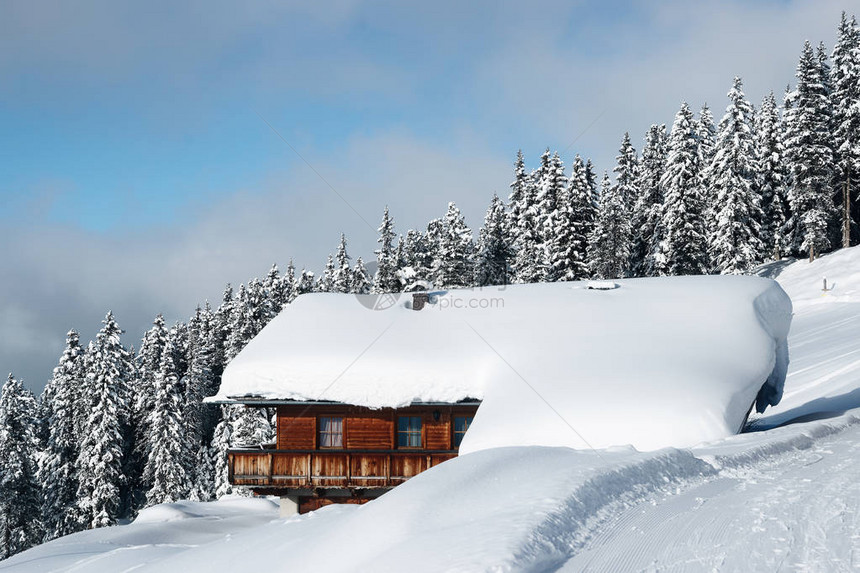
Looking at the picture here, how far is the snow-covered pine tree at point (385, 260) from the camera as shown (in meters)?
58.8

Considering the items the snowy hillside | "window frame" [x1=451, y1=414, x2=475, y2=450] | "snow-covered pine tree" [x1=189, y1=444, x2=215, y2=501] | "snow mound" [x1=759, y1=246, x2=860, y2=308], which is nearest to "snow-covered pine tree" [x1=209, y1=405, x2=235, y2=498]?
"snow-covered pine tree" [x1=189, y1=444, x2=215, y2=501]

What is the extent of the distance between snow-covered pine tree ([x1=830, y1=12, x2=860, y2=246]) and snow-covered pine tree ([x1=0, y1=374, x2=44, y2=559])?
6007cm

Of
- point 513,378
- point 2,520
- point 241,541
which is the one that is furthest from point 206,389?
point 241,541

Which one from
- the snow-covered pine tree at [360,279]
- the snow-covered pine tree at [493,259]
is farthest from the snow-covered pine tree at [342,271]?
the snow-covered pine tree at [493,259]

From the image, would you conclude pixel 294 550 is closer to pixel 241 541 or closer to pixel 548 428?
pixel 241 541

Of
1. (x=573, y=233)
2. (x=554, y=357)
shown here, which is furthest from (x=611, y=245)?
(x=554, y=357)

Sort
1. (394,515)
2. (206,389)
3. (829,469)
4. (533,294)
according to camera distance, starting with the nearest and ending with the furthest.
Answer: (394,515) < (829,469) < (533,294) < (206,389)

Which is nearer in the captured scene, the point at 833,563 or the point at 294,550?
the point at 833,563

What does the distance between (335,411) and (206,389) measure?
41656mm

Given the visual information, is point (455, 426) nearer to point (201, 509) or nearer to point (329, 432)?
point (329, 432)

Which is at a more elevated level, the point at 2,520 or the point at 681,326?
the point at 681,326

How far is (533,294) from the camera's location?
81.3 feet

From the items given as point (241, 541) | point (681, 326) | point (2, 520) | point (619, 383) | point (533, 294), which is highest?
point (533, 294)

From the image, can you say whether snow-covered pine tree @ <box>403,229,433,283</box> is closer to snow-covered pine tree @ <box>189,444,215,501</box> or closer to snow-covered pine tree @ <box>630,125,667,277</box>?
snow-covered pine tree @ <box>630,125,667,277</box>
